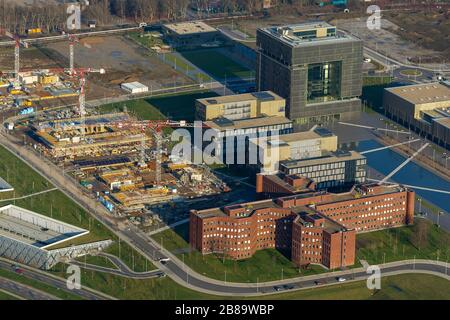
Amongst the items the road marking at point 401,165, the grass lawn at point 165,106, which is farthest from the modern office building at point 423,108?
the grass lawn at point 165,106

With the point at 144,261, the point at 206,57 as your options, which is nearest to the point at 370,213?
the point at 144,261

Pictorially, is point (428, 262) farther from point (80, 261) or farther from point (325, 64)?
point (325, 64)

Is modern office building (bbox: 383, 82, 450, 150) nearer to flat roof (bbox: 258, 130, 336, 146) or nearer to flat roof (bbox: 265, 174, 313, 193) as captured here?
flat roof (bbox: 258, 130, 336, 146)

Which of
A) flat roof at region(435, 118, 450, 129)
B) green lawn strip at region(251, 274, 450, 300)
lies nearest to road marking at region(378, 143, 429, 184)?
flat roof at region(435, 118, 450, 129)

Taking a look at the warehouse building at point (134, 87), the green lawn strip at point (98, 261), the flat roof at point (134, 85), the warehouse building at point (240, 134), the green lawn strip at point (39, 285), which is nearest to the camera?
the green lawn strip at point (39, 285)

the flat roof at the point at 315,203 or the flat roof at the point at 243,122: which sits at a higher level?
the flat roof at the point at 243,122

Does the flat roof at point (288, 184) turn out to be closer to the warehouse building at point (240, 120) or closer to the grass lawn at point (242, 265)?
the grass lawn at point (242, 265)
